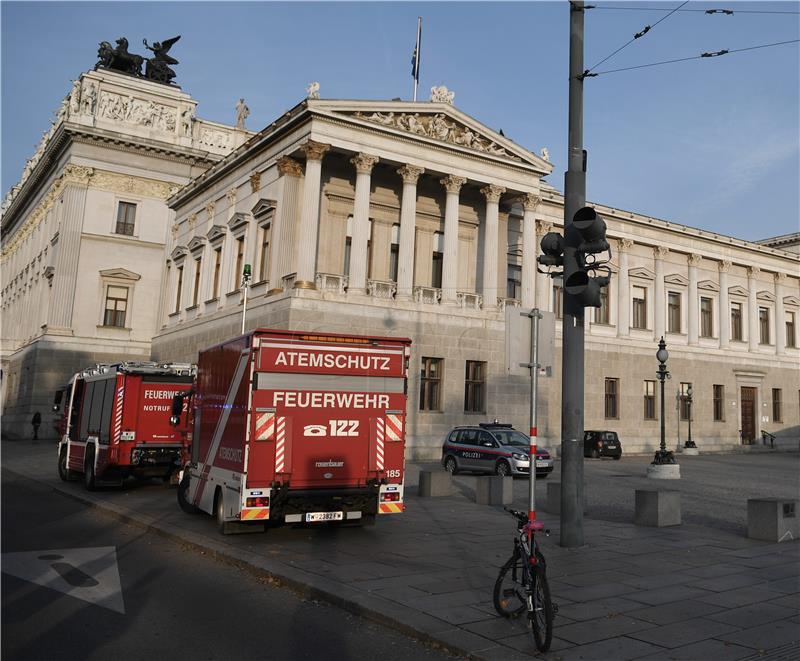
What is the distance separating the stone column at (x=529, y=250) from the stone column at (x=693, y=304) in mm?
15707

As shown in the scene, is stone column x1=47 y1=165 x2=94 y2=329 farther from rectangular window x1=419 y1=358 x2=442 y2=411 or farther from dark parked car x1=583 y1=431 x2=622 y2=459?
dark parked car x1=583 y1=431 x2=622 y2=459

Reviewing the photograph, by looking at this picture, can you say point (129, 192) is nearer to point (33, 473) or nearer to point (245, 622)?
point (33, 473)

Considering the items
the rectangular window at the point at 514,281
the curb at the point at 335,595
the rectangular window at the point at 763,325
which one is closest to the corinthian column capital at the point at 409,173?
the rectangular window at the point at 514,281

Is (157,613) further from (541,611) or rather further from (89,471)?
(89,471)

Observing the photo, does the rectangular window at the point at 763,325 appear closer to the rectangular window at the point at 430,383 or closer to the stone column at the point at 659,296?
the stone column at the point at 659,296

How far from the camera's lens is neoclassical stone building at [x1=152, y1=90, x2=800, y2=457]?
33219 millimetres

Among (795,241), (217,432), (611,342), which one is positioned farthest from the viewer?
(795,241)

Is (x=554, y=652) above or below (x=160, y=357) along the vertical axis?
below

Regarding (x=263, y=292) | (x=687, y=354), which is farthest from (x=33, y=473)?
(x=687, y=354)

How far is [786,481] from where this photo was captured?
83.0 ft

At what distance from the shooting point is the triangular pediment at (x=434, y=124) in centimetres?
3319

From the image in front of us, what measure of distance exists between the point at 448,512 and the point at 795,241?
2318 inches

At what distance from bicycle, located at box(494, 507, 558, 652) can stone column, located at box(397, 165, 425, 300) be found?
27.0m

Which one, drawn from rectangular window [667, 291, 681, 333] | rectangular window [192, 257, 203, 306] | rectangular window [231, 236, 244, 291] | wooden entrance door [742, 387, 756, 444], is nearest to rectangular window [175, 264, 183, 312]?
rectangular window [192, 257, 203, 306]
